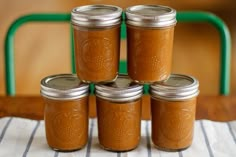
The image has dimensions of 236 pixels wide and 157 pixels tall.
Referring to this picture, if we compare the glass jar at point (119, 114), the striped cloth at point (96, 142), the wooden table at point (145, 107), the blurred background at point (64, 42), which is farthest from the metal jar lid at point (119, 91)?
the blurred background at point (64, 42)

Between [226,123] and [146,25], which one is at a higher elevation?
[146,25]

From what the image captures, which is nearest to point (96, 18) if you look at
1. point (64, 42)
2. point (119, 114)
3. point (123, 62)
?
point (119, 114)

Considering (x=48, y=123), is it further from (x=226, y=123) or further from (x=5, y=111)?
(x=226, y=123)

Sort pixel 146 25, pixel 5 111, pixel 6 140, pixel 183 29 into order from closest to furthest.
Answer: pixel 146 25 → pixel 6 140 → pixel 5 111 → pixel 183 29

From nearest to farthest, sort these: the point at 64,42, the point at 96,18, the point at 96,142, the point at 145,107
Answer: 1. the point at 96,18
2. the point at 96,142
3. the point at 145,107
4. the point at 64,42

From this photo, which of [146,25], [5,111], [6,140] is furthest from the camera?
[5,111]

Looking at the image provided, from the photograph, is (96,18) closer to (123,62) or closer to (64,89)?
(64,89)

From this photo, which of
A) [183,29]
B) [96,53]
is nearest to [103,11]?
[96,53]

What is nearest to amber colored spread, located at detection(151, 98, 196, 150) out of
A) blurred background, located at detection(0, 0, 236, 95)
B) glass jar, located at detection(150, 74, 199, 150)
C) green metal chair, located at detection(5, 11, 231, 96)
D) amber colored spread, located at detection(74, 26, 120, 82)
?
glass jar, located at detection(150, 74, 199, 150)

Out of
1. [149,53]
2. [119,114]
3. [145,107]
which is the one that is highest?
[149,53]
